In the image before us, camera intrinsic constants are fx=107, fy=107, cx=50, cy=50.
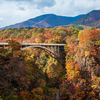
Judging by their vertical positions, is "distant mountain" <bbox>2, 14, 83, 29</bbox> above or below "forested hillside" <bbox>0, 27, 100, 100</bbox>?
above

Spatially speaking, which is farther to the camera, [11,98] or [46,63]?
[46,63]

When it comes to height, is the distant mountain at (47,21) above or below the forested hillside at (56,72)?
above

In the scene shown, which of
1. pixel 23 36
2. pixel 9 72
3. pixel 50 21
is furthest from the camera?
pixel 50 21

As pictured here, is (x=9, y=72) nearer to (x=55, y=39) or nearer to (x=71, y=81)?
(x=71, y=81)

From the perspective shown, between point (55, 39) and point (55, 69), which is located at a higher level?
point (55, 39)

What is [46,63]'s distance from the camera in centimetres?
2886

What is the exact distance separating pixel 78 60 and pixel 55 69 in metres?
5.73

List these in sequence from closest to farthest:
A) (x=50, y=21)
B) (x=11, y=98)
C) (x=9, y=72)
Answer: (x=11, y=98)
(x=9, y=72)
(x=50, y=21)

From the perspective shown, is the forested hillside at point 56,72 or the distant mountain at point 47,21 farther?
the distant mountain at point 47,21


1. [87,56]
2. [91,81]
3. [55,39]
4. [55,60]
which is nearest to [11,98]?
[91,81]

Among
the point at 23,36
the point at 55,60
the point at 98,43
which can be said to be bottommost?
the point at 55,60

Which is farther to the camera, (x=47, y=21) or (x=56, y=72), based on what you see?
(x=47, y=21)

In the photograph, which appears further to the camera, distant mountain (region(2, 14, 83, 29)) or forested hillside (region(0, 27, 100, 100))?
distant mountain (region(2, 14, 83, 29))

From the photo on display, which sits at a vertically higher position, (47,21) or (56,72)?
(47,21)
